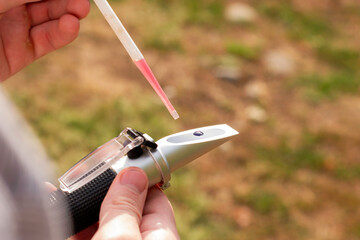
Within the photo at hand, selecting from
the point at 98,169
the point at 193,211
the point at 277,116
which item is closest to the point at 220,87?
the point at 277,116

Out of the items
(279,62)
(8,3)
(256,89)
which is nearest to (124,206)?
(8,3)

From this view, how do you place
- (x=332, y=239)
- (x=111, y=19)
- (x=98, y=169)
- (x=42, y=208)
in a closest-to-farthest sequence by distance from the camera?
(x=42, y=208) → (x=98, y=169) → (x=111, y=19) → (x=332, y=239)

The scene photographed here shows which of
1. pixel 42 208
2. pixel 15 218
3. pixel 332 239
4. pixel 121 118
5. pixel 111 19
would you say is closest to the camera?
pixel 15 218

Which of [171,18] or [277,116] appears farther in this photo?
[171,18]

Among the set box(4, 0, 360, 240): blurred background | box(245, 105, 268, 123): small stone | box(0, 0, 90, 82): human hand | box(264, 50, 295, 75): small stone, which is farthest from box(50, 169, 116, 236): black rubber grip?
box(264, 50, 295, 75): small stone

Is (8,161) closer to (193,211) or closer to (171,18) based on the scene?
(193,211)

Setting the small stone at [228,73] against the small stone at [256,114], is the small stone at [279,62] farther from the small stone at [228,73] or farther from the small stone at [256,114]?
the small stone at [256,114]

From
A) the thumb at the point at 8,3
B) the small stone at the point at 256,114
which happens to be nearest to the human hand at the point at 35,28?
the thumb at the point at 8,3
